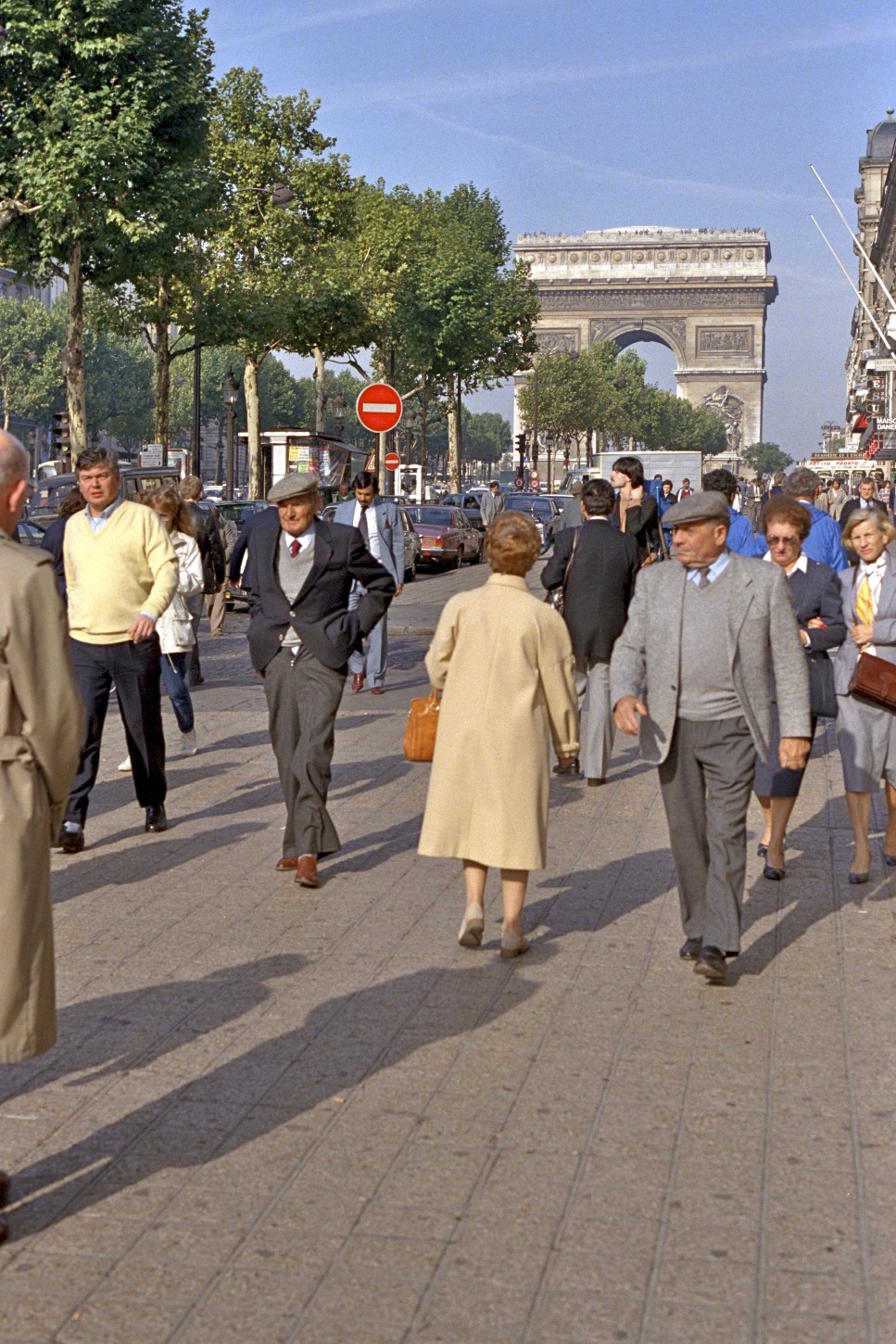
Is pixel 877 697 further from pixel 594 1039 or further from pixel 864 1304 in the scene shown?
pixel 864 1304

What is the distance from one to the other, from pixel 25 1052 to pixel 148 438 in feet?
354

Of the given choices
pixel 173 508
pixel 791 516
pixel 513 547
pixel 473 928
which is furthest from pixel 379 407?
pixel 473 928

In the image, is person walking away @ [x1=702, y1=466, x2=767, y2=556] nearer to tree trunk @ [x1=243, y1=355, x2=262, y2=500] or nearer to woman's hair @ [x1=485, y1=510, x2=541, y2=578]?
woman's hair @ [x1=485, y1=510, x2=541, y2=578]

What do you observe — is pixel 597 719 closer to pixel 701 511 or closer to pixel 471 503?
pixel 701 511

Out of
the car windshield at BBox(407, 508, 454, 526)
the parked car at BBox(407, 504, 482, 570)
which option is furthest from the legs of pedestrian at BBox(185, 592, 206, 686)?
the car windshield at BBox(407, 508, 454, 526)

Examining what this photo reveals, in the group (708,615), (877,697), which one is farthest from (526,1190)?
(877,697)

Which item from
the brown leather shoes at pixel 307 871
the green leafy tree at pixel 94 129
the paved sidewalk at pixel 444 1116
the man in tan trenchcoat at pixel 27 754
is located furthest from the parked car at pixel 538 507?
the man in tan trenchcoat at pixel 27 754

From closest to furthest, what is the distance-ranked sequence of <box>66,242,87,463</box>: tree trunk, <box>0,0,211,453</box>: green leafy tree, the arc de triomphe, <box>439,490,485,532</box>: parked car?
<box>0,0,211,453</box>: green leafy tree, <box>66,242,87,463</box>: tree trunk, <box>439,490,485,532</box>: parked car, the arc de triomphe

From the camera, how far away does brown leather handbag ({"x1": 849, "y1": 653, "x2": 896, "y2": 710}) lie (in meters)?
7.97

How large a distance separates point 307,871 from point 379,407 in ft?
56.3

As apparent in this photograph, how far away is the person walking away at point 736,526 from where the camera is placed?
11656 millimetres

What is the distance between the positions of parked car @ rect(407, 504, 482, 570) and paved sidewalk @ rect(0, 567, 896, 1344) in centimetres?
3042

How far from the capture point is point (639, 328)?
477ft

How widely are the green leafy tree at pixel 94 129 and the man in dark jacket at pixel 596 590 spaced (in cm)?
2037
